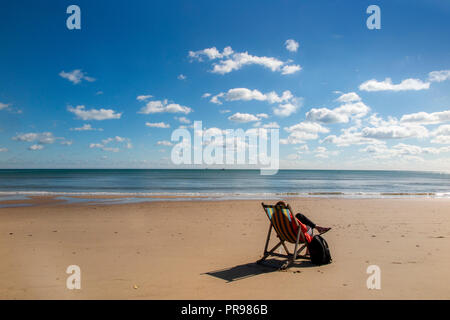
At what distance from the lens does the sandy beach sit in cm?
455

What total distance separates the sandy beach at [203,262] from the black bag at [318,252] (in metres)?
0.12

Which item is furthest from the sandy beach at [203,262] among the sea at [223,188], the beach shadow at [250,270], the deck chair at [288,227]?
the sea at [223,188]

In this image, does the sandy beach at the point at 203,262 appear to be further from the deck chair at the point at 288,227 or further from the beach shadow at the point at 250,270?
the deck chair at the point at 288,227

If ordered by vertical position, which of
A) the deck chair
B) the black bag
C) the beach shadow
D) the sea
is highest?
the deck chair

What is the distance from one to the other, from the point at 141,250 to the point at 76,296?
2.60 metres

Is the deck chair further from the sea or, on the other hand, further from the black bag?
the sea

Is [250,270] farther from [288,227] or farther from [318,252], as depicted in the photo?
[318,252]

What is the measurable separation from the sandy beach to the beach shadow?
0.06 feet

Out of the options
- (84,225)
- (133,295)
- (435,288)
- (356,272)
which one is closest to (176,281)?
(133,295)

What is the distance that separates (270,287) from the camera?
4.73m

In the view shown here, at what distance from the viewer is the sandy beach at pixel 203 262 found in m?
4.55

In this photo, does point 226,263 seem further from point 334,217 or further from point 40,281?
point 334,217

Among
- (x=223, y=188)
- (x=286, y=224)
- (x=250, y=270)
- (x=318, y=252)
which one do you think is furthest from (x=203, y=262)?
(x=223, y=188)

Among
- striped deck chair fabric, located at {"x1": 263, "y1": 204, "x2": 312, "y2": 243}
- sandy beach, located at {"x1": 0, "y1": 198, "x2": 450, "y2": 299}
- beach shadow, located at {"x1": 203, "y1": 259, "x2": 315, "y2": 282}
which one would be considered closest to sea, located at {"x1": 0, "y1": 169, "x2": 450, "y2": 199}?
sandy beach, located at {"x1": 0, "y1": 198, "x2": 450, "y2": 299}
